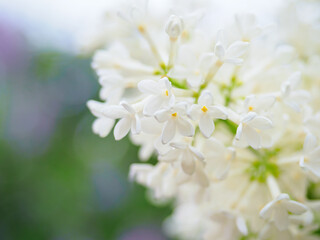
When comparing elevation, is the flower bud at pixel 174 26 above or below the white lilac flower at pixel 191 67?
above

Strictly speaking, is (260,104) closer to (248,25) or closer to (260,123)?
(260,123)

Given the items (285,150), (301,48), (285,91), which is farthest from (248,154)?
(301,48)

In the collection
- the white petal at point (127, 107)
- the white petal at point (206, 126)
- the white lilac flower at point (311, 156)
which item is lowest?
the white lilac flower at point (311, 156)

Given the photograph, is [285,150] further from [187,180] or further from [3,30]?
[3,30]

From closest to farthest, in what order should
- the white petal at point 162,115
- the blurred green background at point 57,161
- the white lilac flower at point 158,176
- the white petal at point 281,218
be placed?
the white petal at point 162,115 → the white petal at point 281,218 → the white lilac flower at point 158,176 → the blurred green background at point 57,161

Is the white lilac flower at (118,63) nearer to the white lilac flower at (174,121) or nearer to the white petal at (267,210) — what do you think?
the white lilac flower at (174,121)

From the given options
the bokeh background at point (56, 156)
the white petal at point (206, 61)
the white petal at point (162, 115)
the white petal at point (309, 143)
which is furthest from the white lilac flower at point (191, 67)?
Result: the bokeh background at point (56, 156)

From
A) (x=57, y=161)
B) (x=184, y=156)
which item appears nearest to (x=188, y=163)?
(x=184, y=156)
